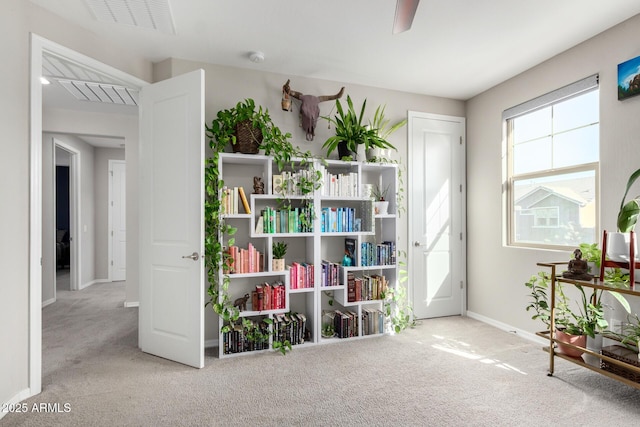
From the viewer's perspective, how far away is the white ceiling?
2.29 m

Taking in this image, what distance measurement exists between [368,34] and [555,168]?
2.12m

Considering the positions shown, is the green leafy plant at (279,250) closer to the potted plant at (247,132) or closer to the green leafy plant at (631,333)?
the potted plant at (247,132)

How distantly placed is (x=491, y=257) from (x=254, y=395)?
2896 millimetres

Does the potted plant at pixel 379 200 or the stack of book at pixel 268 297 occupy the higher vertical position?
the potted plant at pixel 379 200

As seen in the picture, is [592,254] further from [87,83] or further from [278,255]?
[87,83]

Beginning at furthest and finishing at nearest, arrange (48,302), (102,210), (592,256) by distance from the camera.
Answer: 1. (102,210)
2. (48,302)
3. (592,256)

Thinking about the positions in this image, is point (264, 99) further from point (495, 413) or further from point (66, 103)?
point (495, 413)

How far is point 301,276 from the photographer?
3.12 m

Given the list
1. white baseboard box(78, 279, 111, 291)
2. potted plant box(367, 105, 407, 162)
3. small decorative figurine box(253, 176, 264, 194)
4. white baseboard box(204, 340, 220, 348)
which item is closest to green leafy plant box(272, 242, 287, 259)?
small decorative figurine box(253, 176, 264, 194)

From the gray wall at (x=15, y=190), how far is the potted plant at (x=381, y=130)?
2742 mm

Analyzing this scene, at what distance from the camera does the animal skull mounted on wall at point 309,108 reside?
3.28 metres

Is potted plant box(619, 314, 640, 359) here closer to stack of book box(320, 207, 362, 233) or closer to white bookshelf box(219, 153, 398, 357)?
white bookshelf box(219, 153, 398, 357)

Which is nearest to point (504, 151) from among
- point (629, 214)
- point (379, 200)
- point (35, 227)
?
point (379, 200)

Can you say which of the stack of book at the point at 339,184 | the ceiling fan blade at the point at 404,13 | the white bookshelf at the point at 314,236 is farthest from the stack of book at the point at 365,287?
the ceiling fan blade at the point at 404,13
